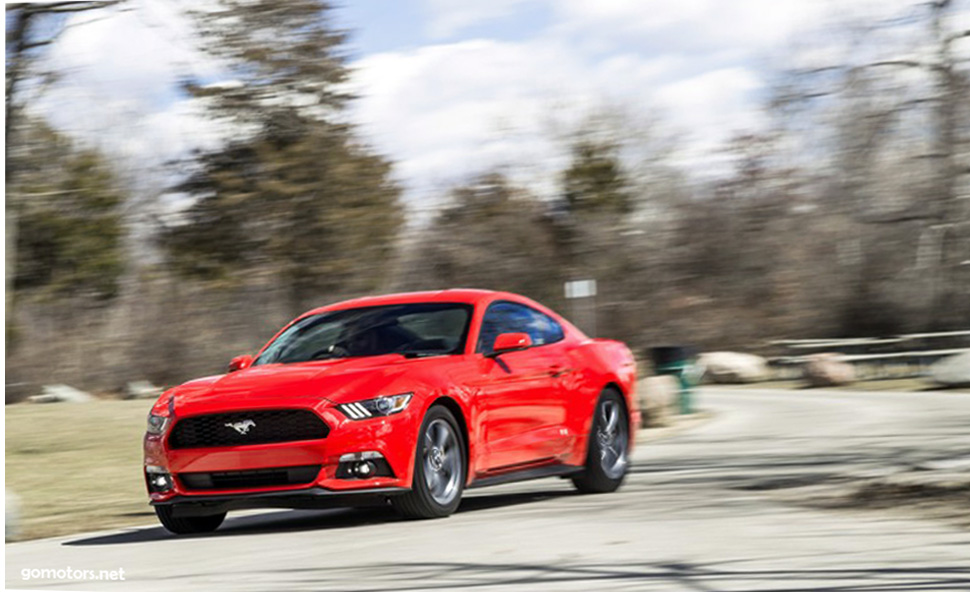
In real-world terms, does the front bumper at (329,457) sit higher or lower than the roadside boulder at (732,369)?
higher

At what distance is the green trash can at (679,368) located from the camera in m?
24.3

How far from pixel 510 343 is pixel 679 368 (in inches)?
536

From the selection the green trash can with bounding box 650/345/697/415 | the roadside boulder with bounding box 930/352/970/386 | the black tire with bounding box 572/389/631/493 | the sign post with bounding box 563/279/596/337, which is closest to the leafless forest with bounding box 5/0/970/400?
the sign post with bounding box 563/279/596/337

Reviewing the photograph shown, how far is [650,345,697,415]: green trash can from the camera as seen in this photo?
24281 mm

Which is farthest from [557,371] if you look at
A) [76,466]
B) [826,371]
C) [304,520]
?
[826,371]

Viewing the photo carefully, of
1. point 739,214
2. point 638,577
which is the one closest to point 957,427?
point 638,577

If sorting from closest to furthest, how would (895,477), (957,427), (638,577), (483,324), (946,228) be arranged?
(638,577), (483,324), (895,477), (957,427), (946,228)

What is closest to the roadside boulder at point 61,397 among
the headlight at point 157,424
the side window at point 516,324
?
the side window at point 516,324

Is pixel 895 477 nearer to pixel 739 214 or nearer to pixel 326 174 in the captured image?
pixel 326 174

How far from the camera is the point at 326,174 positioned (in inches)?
1752

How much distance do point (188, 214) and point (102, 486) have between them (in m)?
29.5

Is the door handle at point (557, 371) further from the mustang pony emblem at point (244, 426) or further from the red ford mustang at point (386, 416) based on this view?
the mustang pony emblem at point (244, 426)

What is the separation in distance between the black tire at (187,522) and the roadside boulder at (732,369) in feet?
94.2

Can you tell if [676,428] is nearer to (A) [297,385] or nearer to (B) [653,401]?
(B) [653,401]
